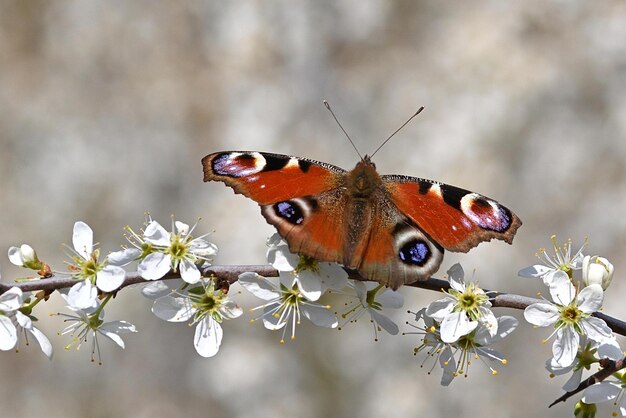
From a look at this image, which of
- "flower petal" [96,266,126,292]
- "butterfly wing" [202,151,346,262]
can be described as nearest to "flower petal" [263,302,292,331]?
"butterfly wing" [202,151,346,262]

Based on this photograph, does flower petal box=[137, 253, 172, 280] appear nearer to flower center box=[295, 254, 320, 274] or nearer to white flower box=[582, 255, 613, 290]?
flower center box=[295, 254, 320, 274]

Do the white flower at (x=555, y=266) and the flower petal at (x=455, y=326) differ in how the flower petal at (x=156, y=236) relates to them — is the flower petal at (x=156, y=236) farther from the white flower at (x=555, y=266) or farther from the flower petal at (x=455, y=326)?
the white flower at (x=555, y=266)

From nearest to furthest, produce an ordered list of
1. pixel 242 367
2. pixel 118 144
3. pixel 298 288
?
pixel 298 288 → pixel 242 367 → pixel 118 144

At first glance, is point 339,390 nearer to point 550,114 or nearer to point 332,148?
point 332,148

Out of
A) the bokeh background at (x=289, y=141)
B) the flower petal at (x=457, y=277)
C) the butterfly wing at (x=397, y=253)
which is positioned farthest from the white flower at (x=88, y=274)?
the bokeh background at (x=289, y=141)

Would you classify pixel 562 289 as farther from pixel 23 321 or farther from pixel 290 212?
pixel 23 321

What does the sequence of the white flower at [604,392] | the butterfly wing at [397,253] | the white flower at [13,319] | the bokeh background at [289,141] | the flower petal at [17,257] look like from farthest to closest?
the bokeh background at [289,141]
the flower petal at [17,257]
the white flower at [604,392]
the white flower at [13,319]
the butterfly wing at [397,253]

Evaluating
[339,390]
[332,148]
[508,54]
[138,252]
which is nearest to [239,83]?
[332,148]
